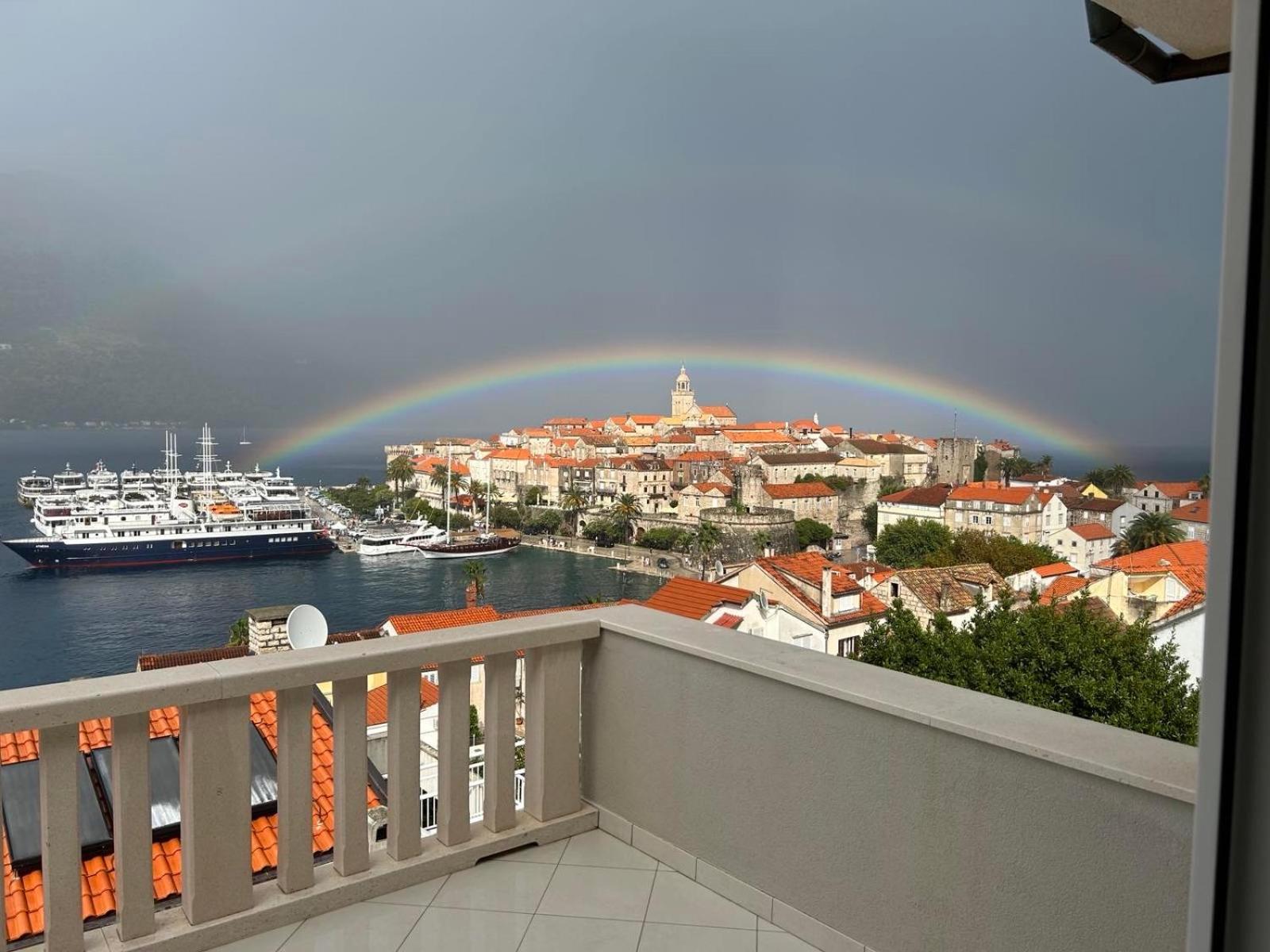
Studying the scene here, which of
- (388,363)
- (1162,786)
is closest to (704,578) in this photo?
(388,363)

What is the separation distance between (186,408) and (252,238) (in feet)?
20.7

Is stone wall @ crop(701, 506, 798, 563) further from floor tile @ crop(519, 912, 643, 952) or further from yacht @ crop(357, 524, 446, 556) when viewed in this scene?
floor tile @ crop(519, 912, 643, 952)

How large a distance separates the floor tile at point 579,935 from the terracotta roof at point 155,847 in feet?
1.68

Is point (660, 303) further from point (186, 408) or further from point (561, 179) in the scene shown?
point (186, 408)

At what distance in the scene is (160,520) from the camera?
876 centimetres

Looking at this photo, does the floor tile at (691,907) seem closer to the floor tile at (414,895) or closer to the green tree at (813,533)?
the floor tile at (414,895)

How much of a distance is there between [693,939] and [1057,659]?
8.53 m

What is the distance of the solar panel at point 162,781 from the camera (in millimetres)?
2168

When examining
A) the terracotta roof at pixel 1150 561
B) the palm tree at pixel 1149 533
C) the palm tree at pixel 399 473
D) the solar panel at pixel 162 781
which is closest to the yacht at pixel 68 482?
the palm tree at pixel 399 473

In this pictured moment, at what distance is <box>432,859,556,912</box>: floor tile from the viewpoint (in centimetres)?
206

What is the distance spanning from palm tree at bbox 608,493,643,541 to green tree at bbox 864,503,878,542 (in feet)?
13.2

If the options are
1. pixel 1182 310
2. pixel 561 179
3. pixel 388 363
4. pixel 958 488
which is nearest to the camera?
pixel 1182 310

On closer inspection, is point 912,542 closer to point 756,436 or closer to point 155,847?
point 756,436

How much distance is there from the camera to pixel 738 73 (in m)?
16.2
